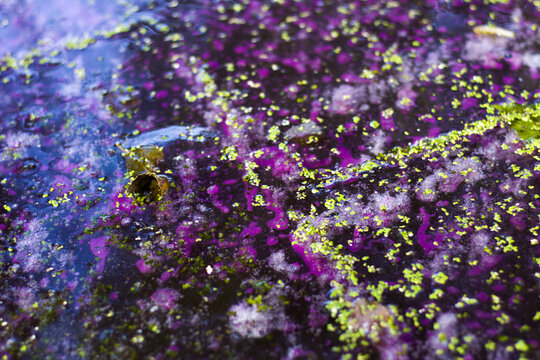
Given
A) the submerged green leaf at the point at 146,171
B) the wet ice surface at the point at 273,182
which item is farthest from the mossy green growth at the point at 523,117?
the submerged green leaf at the point at 146,171

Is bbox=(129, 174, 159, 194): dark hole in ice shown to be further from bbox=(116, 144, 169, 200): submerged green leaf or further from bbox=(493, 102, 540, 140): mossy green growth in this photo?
bbox=(493, 102, 540, 140): mossy green growth

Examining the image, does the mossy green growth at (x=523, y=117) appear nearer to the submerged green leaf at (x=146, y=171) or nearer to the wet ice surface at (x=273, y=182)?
the wet ice surface at (x=273, y=182)

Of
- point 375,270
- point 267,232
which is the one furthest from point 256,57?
point 375,270

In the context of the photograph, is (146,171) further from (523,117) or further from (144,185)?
(523,117)

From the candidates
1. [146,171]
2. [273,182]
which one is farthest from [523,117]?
[146,171]

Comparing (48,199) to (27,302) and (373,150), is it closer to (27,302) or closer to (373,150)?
(27,302)

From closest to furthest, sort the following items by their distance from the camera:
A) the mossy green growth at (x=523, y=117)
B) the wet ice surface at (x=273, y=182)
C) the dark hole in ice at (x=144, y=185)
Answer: the wet ice surface at (x=273, y=182)
the dark hole in ice at (x=144, y=185)
the mossy green growth at (x=523, y=117)

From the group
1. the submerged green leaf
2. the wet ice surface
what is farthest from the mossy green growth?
the submerged green leaf
